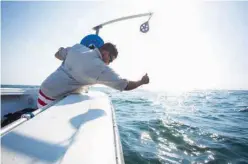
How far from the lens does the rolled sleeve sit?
1992 millimetres

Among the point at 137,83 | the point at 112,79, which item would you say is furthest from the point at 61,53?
the point at 137,83

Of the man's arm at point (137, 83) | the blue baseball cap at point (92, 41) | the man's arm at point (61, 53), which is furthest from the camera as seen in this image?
A: the blue baseball cap at point (92, 41)

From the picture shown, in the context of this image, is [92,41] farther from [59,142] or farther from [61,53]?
[59,142]

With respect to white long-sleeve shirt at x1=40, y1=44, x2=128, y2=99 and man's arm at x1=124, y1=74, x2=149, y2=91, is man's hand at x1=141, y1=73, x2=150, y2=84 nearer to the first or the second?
man's arm at x1=124, y1=74, x2=149, y2=91

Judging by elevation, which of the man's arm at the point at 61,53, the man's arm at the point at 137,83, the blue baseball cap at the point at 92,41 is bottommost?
the man's arm at the point at 137,83

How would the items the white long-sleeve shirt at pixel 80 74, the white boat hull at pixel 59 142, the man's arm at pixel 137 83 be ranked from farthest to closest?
the man's arm at pixel 137 83, the white long-sleeve shirt at pixel 80 74, the white boat hull at pixel 59 142

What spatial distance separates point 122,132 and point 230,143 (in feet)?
7.61

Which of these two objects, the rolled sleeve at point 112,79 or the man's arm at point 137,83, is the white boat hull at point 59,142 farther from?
the man's arm at point 137,83

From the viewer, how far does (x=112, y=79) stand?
6.61ft

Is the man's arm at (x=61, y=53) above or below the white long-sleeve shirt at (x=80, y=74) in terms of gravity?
→ above

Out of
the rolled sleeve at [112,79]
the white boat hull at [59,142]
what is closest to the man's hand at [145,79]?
the rolled sleeve at [112,79]

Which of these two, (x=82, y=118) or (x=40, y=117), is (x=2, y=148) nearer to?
(x=40, y=117)

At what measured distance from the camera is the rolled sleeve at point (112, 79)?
1992 mm

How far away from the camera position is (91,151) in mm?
898
